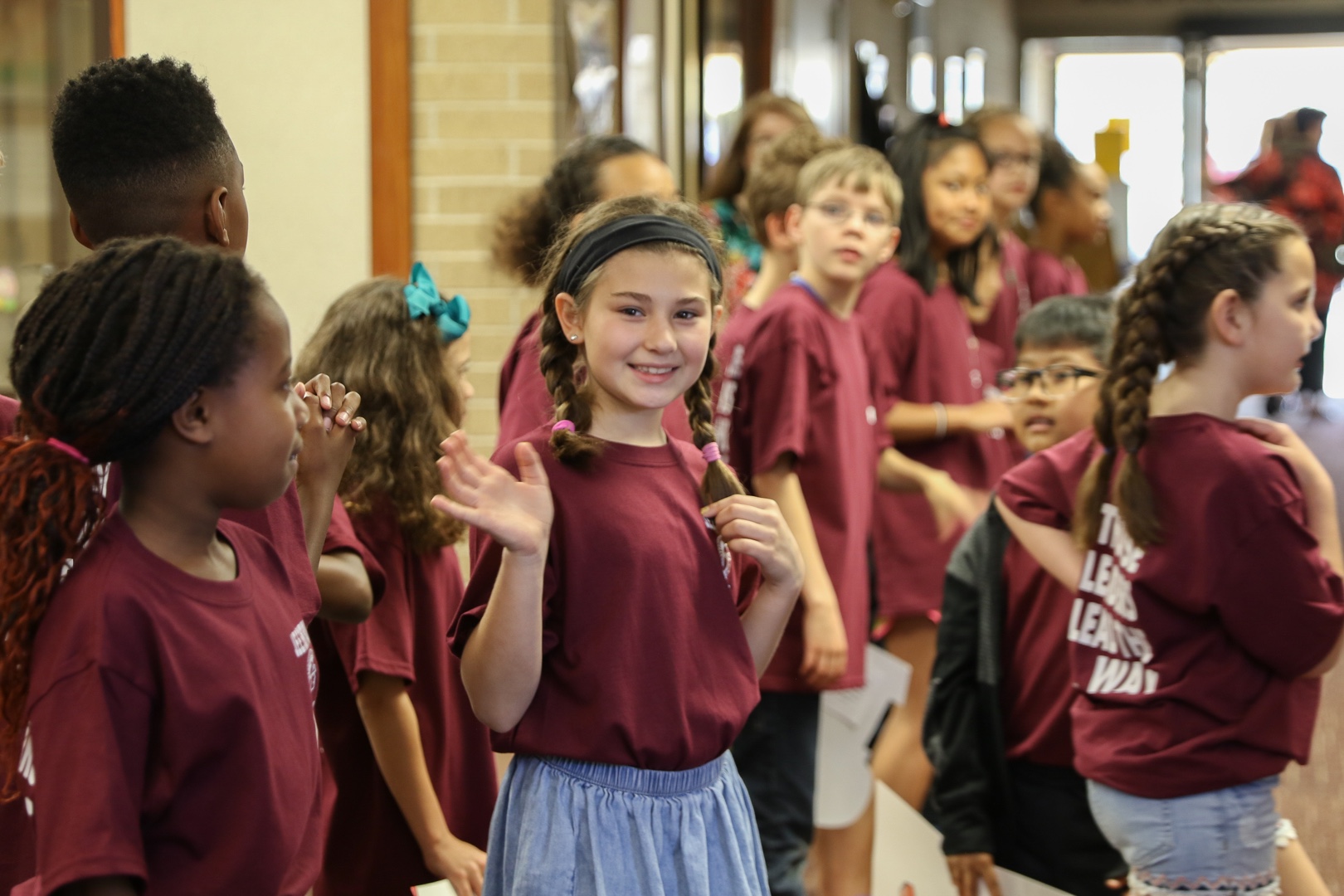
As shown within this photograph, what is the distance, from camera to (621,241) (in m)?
1.75

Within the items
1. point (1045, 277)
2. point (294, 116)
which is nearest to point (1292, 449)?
point (294, 116)

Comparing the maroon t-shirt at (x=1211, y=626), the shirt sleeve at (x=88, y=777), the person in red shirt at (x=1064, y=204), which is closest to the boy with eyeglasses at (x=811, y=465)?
the maroon t-shirt at (x=1211, y=626)

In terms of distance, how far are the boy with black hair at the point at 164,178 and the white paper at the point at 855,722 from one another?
207cm

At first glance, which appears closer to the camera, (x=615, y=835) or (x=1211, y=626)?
(x=615, y=835)

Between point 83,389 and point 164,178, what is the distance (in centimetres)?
48

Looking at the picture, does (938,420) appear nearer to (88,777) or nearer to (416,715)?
(416,715)

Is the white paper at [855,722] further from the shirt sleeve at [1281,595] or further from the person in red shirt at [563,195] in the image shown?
the shirt sleeve at [1281,595]

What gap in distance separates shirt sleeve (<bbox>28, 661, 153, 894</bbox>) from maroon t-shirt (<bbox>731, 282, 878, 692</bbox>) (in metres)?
1.69

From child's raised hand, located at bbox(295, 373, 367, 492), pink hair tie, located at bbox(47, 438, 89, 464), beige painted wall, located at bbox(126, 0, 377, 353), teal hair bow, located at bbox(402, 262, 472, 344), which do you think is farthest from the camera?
beige painted wall, located at bbox(126, 0, 377, 353)

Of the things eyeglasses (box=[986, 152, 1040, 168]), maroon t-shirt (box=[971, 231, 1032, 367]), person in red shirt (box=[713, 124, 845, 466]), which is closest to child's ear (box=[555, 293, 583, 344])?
person in red shirt (box=[713, 124, 845, 466])

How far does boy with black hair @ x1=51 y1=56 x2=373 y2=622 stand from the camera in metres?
1.63

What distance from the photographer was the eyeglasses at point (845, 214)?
3004 millimetres

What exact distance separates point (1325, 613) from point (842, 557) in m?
1.03

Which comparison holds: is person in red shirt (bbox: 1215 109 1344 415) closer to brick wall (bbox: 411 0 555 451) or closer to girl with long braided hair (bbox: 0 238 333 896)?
brick wall (bbox: 411 0 555 451)
